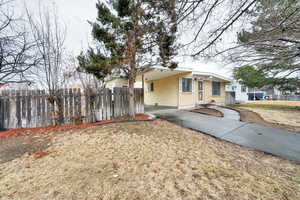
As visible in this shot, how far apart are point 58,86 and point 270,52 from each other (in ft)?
30.1

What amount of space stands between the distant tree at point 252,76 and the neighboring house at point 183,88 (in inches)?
51.1

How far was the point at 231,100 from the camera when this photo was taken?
46.7ft

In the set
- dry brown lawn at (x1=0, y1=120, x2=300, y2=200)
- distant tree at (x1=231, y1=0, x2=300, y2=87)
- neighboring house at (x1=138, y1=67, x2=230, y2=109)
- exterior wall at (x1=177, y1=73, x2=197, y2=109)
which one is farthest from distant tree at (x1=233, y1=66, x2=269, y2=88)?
dry brown lawn at (x1=0, y1=120, x2=300, y2=200)

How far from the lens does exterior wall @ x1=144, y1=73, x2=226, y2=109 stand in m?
9.65

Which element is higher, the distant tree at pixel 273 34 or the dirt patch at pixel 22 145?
the distant tree at pixel 273 34

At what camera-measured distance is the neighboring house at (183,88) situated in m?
9.56

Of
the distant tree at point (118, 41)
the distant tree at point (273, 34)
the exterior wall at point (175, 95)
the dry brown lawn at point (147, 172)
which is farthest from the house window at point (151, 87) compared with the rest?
the dry brown lawn at point (147, 172)

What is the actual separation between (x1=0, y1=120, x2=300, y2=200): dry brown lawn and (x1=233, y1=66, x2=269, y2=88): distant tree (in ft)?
36.5

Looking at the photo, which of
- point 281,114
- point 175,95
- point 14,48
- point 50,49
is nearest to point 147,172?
point 14,48

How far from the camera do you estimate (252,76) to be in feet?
38.9

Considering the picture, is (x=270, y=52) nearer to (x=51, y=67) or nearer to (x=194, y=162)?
(x=194, y=162)

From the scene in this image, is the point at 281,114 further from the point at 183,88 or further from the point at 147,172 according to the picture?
the point at 147,172

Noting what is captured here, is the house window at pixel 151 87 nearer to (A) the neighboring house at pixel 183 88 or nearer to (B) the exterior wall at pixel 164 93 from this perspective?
(A) the neighboring house at pixel 183 88

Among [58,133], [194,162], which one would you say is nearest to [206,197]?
[194,162]
